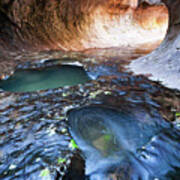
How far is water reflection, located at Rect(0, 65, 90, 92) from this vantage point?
15.8 ft

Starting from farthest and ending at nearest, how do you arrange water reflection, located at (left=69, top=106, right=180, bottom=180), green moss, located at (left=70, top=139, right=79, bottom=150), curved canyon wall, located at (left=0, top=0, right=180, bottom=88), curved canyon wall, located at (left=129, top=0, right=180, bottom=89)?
curved canyon wall, located at (left=0, top=0, right=180, bottom=88)
curved canyon wall, located at (left=129, top=0, right=180, bottom=89)
green moss, located at (left=70, top=139, right=79, bottom=150)
water reflection, located at (left=69, top=106, right=180, bottom=180)

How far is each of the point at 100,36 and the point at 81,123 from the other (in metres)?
10.1

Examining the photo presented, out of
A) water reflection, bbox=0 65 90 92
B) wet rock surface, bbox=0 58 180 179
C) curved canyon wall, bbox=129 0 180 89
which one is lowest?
water reflection, bbox=0 65 90 92

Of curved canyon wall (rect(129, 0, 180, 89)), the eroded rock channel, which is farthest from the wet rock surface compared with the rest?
curved canyon wall (rect(129, 0, 180, 89))

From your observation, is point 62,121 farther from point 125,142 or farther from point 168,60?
point 168,60

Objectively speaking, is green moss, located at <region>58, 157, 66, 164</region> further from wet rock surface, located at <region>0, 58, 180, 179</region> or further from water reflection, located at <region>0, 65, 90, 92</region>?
water reflection, located at <region>0, 65, 90, 92</region>

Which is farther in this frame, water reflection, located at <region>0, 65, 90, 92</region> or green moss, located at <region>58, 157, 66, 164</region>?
water reflection, located at <region>0, 65, 90, 92</region>

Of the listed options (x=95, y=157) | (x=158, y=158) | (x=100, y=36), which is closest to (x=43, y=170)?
(x=95, y=157)

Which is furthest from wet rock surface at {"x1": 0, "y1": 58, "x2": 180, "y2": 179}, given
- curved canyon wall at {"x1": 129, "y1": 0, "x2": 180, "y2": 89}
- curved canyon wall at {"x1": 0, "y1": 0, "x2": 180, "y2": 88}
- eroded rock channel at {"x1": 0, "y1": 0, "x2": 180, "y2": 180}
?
curved canyon wall at {"x1": 0, "y1": 0, "x2": 180, "y2": 88}

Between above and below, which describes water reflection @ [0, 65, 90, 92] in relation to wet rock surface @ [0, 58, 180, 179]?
below

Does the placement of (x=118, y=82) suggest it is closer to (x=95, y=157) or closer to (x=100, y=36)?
(x=95, y=157)

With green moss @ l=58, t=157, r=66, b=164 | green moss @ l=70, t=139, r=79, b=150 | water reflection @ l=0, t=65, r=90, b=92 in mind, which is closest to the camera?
green moss @ l=58, t=157, r=66, b=164

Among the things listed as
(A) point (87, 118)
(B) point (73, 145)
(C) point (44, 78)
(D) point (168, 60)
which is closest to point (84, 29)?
(C) point (44, 78)

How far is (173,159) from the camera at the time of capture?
2.19 meters
